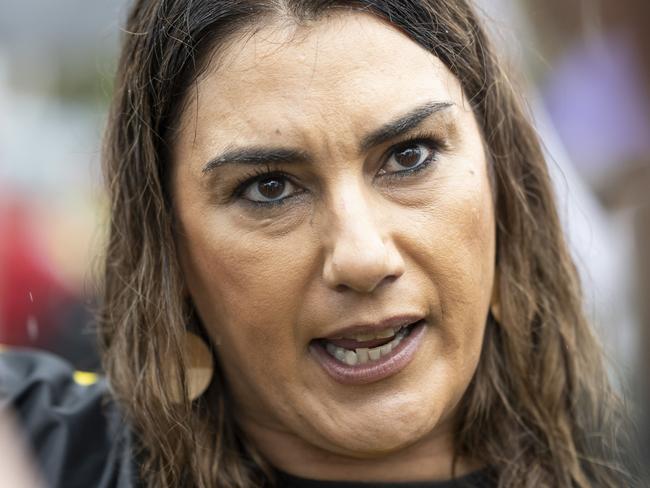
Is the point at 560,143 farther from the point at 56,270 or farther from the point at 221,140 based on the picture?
the point at 221,140

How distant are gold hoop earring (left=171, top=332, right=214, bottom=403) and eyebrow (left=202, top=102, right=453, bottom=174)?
459 millimetres

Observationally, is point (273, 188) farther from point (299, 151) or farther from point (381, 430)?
point (381, 430)

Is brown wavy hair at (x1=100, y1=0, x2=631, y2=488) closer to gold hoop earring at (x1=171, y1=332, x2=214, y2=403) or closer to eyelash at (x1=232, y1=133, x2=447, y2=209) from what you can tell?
gold hoop earring at (x1=171, y1=332, x2=214, y2=403)

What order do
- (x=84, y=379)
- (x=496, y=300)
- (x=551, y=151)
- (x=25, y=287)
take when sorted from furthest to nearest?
(x=25, y=287), (x=551, y=151), (x=84, y=379), (x=496, y=300)

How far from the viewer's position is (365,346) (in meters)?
2.01

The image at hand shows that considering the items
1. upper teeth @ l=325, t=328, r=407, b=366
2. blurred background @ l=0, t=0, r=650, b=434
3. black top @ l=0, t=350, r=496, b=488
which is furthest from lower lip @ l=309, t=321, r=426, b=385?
blurred background @ l=0, t=0, r=650, b=434

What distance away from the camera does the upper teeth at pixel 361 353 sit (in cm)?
200

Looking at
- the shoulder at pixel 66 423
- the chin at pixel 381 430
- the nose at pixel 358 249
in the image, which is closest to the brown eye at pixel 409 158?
the nose at pixel 358 249

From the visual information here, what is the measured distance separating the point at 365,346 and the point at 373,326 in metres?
0.06

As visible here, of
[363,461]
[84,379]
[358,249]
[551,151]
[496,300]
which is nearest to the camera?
[358,249]

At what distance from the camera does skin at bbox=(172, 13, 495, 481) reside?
197 cm

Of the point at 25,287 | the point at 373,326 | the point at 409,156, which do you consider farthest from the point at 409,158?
the point at 25,287

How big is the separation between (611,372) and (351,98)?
1354mm

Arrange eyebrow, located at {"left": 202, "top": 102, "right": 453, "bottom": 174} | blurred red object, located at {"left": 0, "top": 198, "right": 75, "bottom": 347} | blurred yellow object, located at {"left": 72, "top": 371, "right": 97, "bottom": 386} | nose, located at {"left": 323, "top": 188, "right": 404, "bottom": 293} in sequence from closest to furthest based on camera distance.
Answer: nose, located at {"left": 323, "top": 188, "right": 404, "bottom": 293} < eyebrow, located at {"left": 202, "top": 102, "right": 453, "bottom": 174} < blurred yellow object, located at {"left": 72, "top": 371, "right": 97, "bottom": 386} < blurred red object, located at {"left": 0, "top": 198, "right": 75, "bottom": 347}
